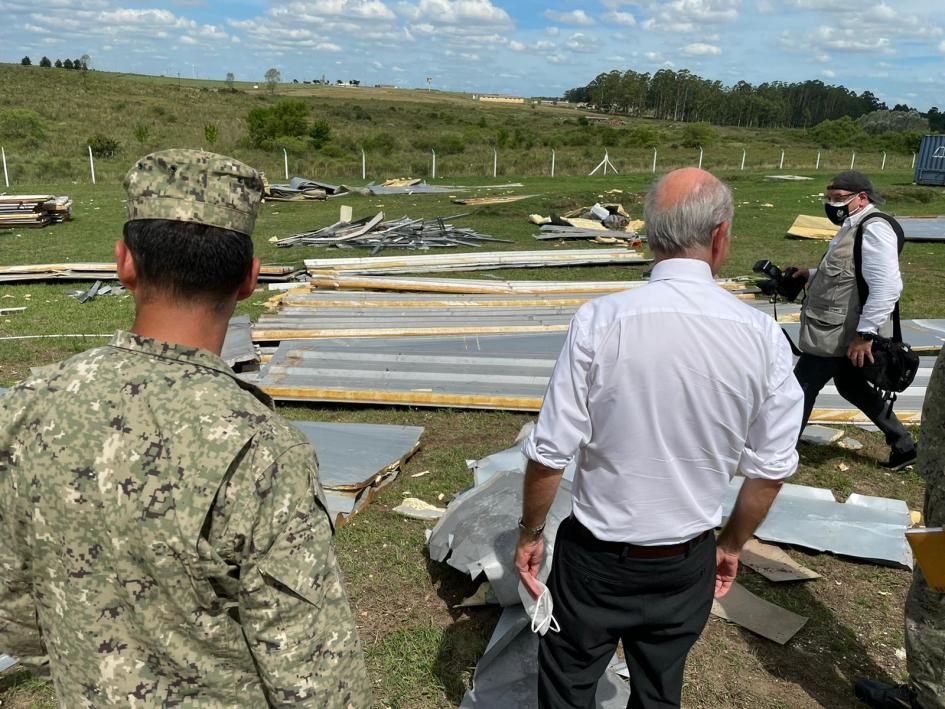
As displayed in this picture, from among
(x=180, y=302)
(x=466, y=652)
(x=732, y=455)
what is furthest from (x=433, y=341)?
(x=180, y=302)

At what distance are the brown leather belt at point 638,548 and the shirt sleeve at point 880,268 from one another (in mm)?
3006

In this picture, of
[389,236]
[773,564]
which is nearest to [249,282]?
[773,564]

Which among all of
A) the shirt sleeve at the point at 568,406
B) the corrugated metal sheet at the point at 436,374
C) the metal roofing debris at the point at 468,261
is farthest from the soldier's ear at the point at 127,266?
the metal roofing debris at the point at 468,261

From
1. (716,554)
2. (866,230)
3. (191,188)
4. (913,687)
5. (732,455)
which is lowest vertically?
(913,687)

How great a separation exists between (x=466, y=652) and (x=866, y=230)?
3441 mm

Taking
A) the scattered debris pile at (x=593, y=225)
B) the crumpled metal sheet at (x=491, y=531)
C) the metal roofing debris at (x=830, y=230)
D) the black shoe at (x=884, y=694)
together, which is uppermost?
the metal roofing debris at (x=830, y=230)

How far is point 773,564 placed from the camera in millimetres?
4129

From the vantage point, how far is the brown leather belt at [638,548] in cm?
214

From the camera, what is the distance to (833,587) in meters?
3.98

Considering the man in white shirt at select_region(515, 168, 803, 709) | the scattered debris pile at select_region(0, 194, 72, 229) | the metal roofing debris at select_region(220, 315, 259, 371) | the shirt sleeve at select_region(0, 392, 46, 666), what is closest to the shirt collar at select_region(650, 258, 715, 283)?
the man in white shirt at select_region(515, 168, 803, 709)

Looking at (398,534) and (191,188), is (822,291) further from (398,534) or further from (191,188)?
(191,188)

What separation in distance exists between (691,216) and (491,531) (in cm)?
215

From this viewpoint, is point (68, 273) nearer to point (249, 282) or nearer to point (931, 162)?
point (249, 282)

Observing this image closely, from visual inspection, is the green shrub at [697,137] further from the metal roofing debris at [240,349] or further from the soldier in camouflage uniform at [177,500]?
the soldier in camouflage uniform at [177,500]
